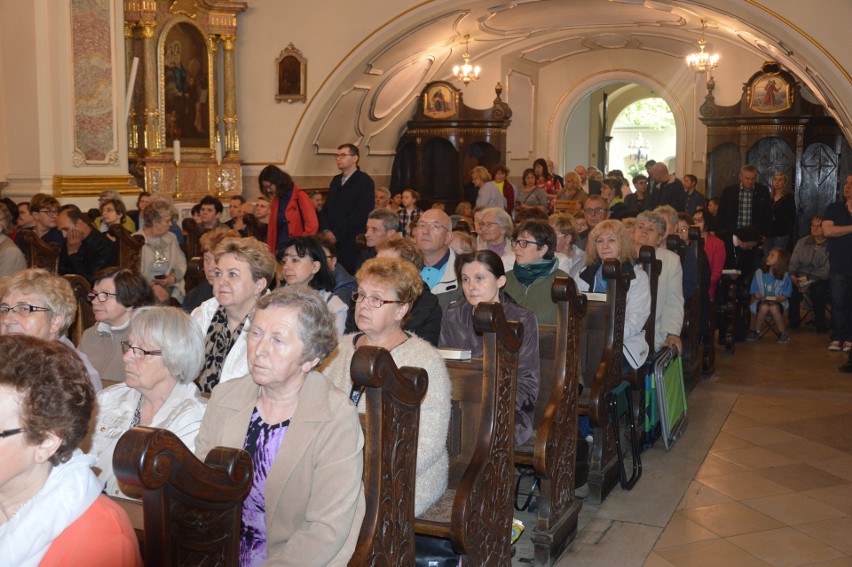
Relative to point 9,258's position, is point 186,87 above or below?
above

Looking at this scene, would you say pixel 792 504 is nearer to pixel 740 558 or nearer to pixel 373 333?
pixel 740 558

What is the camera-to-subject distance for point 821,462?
17.3 feet

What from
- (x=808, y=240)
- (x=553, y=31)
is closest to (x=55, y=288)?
(x=808, y=240)

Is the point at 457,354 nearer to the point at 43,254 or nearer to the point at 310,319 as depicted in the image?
the point at 310,319

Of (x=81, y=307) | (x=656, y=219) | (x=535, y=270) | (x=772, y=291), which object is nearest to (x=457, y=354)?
(x=535, y=270)

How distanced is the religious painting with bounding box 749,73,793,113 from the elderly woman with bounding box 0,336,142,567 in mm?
14787

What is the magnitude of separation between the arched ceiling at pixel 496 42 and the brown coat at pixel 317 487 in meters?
8.67

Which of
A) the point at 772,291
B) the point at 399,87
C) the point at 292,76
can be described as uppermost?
the point at 399,87

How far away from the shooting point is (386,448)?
2426 mm

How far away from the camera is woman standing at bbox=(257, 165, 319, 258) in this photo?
7.09 meters

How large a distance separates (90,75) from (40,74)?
46 centimetres

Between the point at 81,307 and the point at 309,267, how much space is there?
1.13 metres

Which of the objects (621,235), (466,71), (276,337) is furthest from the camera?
(466,71)

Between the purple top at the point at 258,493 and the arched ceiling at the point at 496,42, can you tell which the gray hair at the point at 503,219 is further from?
the arched ceiling at the point at 496,42
